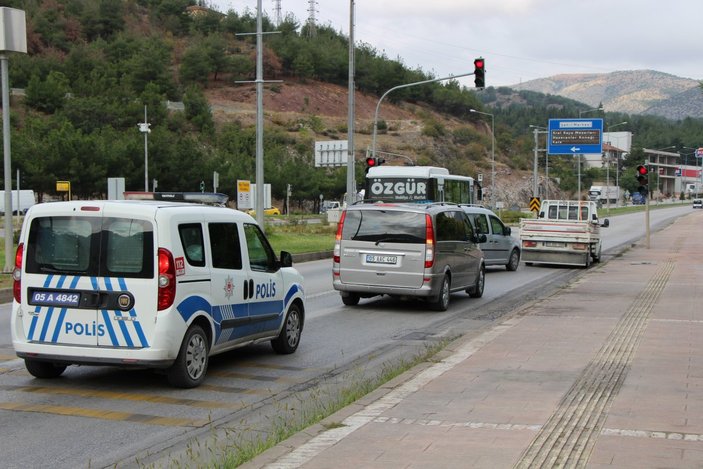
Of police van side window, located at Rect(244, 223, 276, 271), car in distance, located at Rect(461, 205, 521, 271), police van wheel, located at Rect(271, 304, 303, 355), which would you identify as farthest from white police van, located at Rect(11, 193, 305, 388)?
car in distance, located at Rect(461, 205, 521, 271)

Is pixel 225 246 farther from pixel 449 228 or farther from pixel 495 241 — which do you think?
pixel 495 241

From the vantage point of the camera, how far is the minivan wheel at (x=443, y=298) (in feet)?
49.3

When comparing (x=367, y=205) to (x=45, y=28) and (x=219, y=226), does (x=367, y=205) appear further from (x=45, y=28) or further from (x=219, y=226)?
(x=45, y=28)

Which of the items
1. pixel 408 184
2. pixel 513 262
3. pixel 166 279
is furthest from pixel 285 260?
pixel 408 184

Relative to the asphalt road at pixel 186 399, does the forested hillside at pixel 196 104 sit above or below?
above

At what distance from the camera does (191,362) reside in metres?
8.39

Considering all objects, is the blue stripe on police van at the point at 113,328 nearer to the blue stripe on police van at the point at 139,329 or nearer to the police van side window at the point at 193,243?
the blue stripe on police van at the point at 139,329

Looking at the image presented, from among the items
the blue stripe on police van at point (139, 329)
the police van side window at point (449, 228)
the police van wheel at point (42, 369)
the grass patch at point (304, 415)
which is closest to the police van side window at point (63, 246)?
the blue stripe on police van at point (139, 329)

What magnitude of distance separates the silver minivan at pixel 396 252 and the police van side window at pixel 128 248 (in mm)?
7189

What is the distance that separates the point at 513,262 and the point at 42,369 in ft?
60.4

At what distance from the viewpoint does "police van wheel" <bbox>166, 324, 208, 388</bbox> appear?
8.20m

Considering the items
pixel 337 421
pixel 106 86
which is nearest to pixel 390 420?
pixel 337 421

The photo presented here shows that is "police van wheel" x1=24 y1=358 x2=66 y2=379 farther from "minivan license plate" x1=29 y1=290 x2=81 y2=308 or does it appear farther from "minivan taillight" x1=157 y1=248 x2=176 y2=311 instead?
"minivan taillight" x1=157 y1=248 x2=176 y2=311

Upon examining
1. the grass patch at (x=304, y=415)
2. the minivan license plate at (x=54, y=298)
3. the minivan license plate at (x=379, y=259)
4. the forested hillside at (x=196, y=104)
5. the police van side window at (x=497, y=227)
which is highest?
the forested hillside at (x=196, y=104)
